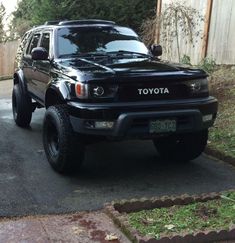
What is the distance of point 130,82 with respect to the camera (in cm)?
572

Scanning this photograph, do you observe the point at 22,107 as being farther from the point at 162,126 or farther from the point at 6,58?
the point at 6,58

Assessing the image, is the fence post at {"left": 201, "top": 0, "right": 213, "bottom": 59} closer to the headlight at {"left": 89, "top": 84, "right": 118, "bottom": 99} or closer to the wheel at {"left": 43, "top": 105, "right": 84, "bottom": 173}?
the wheel at {"left": 43, "top": 105, "right": 84, "bottom": 173}

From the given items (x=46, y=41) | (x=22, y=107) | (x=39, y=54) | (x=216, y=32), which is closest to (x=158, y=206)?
(x=39, y=54)

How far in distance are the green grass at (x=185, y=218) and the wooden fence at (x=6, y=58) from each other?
73.8ft

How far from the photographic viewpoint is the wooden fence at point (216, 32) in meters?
11.1

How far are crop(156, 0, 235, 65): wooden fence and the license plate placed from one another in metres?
5.63

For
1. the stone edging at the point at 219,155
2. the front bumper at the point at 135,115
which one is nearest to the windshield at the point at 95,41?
the front bumper at the point at 135,115

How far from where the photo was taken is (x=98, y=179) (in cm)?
611

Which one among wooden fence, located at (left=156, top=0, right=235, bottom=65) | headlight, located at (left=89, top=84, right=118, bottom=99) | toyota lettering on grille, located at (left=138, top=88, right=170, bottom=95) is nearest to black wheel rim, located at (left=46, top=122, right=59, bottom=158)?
headlight, located at (left=89, top=84, right=118, bottom=99)

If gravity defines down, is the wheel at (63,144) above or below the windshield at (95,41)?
below

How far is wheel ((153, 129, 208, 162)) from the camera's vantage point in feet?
21.7

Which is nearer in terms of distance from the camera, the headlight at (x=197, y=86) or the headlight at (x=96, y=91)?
the headlight at (x=96, y=91)

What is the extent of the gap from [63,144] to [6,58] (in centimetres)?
2159

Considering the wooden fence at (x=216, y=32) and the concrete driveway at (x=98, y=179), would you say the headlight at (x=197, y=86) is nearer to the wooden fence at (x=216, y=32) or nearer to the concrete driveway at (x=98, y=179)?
the concrete driveway at (x=98, y=179)
